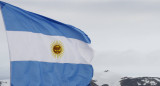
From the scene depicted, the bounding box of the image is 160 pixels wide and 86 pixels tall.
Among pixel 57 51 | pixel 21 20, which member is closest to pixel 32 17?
pixel 21 20

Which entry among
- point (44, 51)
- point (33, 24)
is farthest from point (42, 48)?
point (33, 24)

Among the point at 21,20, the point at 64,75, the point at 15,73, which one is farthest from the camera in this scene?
the point at 64,75

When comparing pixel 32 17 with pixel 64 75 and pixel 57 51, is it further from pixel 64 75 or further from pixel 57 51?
pixel 64 75

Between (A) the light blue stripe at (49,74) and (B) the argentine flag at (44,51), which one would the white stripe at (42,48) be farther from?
(A) the light blue stripe at (49,74)

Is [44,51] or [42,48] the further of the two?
[44,51]

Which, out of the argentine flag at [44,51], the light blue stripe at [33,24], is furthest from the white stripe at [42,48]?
the light blue stripe at [33,24]

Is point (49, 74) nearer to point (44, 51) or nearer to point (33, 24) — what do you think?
point (44, 51)

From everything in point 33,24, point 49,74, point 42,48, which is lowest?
point 49,74
